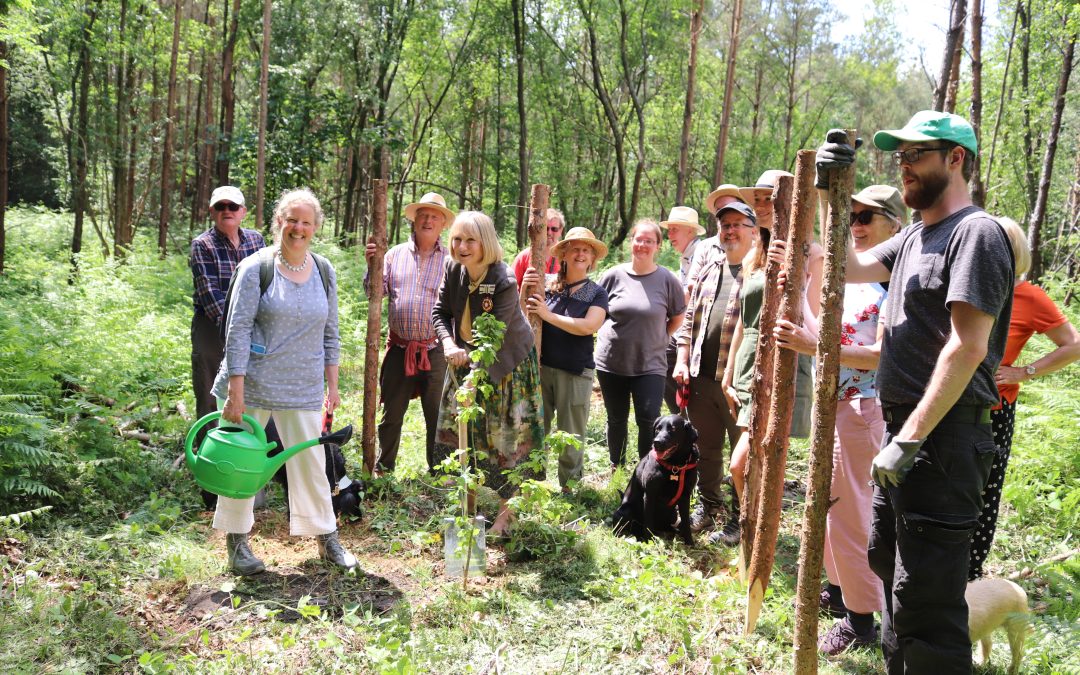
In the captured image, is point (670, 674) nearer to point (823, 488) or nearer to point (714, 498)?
point (823, 488)

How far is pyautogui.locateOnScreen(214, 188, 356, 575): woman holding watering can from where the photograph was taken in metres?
4.18

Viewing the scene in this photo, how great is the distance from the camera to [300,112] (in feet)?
55.0

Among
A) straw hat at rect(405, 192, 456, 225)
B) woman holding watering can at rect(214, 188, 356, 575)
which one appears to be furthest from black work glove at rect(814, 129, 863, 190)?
straw hat at rect(405, 192, 456, 225)

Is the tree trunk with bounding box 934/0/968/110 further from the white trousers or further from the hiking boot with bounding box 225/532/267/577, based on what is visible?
the hiking boot with bounding box 225/532/267/577

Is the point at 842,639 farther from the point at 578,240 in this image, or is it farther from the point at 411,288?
the point at 411,288

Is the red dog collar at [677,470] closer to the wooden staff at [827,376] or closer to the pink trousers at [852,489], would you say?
the pink trousers at [852,489]

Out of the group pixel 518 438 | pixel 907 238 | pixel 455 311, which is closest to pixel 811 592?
pixel 907 238

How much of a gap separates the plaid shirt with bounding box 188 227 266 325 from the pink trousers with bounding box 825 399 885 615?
4331 millimetres

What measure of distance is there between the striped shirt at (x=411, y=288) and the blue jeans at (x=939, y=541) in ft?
12.8

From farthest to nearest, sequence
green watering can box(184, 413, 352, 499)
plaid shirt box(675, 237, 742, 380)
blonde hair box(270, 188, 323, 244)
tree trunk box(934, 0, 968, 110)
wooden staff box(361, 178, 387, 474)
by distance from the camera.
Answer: tree trunk box(934, 0, 968, 110)
wooden staff box(361, 178, 387, 474)
plaid shirt box(675, 237, 742, 380)
blonde hair box(270, 188, 323, 244)
green watering can box(184, 413, 352, 499)

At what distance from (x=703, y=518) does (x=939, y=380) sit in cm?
331

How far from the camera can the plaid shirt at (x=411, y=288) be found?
227 inches

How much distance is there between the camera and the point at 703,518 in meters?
5.45

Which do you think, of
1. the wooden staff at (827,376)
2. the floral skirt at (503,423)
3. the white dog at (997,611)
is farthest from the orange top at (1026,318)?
the floral skirt at (503,423)
